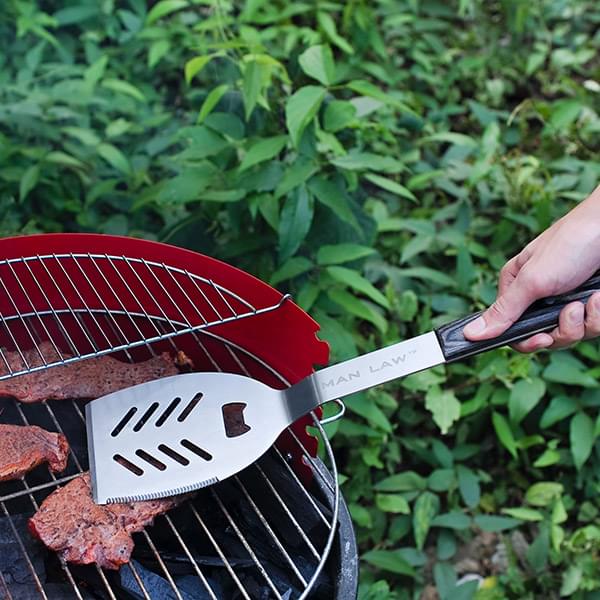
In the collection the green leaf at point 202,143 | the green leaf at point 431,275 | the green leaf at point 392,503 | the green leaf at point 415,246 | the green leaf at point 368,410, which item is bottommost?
the green leaf at point 392,503

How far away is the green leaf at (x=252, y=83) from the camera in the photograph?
1764mm

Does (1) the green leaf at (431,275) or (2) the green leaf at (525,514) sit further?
(1) the green leaf at (431,275)

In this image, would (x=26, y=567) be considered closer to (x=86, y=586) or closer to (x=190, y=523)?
(x=86, y=586)

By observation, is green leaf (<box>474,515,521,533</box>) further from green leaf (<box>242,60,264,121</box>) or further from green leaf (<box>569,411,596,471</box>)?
green leaf (<box>242,60,264,121</box>)

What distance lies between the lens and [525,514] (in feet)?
6.35

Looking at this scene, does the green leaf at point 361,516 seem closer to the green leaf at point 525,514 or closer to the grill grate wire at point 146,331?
the green leaf at point 525,514

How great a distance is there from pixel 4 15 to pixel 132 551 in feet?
7.07

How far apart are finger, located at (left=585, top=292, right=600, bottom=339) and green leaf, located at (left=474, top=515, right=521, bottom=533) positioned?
84 cm

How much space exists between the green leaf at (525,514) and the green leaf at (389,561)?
0.31m

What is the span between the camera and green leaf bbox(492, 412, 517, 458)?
1.99m

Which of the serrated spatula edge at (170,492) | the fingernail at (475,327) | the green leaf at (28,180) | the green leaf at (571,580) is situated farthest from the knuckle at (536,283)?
the green leaf at (28,180)

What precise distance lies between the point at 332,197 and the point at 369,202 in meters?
0.68

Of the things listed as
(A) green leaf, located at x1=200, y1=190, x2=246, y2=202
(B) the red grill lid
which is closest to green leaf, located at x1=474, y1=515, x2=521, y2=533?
(B) the red grill lid

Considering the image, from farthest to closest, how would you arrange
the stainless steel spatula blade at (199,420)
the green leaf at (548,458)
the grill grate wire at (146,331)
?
1. the green leaf at (548,458)
2. the grill grate wire at (146,331)
3. the stainless steel spatula blade at (199,420)
